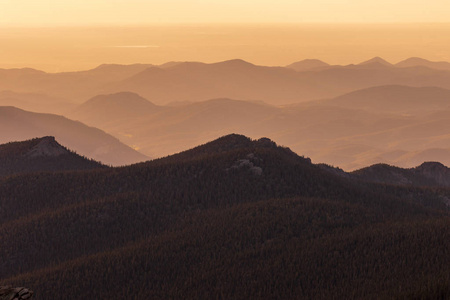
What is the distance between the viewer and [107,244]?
11800 cm

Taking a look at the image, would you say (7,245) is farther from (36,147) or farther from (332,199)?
(36,147)

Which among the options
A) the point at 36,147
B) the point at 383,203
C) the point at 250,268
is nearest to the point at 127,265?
the point at 250,268

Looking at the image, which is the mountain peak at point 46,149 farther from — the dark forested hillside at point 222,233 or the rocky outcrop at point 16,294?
the rocky outcrop at point 16,294

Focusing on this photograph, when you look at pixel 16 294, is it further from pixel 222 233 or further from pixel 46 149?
pixel 46 149

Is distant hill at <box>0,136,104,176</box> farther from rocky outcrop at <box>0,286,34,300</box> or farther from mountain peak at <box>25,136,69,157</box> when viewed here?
rocky outcrop at <box>0,286,34,300</box>

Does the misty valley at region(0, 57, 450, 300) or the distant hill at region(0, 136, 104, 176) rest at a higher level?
the distant hill at region(0, 136, 104, 176)

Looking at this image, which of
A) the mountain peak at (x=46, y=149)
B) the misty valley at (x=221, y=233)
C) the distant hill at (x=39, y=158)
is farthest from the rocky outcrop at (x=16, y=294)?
the mountain peak at (x=46, y=149)

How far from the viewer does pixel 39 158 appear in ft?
617

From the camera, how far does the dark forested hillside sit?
89.5 meters

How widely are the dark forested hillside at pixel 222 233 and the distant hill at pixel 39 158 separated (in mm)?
28151

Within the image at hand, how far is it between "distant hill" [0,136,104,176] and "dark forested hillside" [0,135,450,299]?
28151 millimetres

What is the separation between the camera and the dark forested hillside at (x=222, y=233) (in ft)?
294

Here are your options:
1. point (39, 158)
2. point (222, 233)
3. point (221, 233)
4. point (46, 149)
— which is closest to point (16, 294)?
point (221, 233)

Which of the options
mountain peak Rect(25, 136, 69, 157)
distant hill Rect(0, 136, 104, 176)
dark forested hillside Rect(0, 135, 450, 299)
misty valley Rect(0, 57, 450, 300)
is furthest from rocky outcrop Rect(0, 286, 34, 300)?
mountain peak Rect(25, 136, 69, 157)
